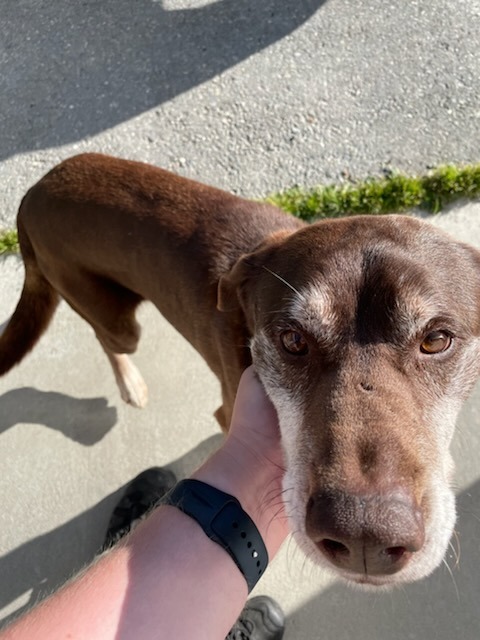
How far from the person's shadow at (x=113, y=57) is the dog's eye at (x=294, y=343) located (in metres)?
2.77

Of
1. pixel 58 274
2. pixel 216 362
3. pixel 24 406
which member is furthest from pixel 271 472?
pixel 24 406

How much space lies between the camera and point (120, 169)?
9.08 feet

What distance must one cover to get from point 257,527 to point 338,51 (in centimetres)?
335

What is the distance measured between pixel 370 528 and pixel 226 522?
2.14 feet

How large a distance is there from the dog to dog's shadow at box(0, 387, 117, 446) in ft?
1.70

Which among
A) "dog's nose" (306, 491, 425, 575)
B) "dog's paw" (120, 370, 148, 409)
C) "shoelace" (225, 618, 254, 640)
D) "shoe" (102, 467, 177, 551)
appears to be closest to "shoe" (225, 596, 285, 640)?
"shoelace" (225, 618, 254, 640)

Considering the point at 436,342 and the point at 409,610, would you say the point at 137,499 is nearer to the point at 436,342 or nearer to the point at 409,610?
the point at 409,610

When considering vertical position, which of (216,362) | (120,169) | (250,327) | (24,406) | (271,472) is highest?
(120,169)

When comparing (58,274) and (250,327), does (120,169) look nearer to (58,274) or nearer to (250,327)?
(58,274)

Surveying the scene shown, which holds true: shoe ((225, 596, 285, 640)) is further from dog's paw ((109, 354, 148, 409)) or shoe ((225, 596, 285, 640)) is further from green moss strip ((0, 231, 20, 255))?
green moss strip ((0, 231, 20, 255))

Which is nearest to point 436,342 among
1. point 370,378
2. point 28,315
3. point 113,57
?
point 370,378

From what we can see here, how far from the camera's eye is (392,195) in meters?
3.65

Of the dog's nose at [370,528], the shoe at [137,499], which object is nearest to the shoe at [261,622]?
the shoe at [137,499]

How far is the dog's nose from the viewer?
148 cm
